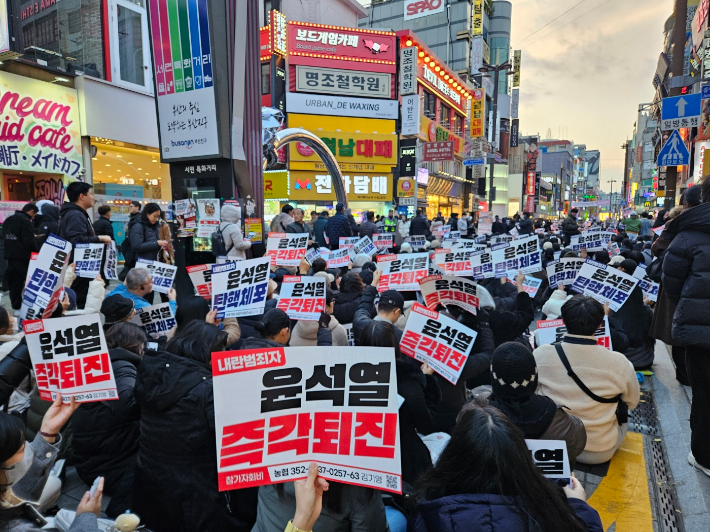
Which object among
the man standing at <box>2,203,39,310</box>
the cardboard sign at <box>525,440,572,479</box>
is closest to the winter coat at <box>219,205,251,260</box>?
the man standing at <box>2,203,39,310</box>

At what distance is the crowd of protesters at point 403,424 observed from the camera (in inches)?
65.7

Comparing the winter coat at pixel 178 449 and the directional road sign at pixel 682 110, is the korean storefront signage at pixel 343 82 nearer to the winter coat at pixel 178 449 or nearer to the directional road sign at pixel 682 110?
the directional road sign at pixel 682 110

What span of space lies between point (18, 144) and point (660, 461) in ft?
46.5

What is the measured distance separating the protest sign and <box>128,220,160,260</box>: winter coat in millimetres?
Answer: 5473

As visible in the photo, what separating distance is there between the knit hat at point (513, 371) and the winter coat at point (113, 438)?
7.54 feet

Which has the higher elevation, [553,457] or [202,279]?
[202,279]

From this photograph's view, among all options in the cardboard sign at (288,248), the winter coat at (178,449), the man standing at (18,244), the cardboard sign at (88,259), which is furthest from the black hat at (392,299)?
the man standing at (18,244)

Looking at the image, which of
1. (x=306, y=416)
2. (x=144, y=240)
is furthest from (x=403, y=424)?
(x=144, y=240)

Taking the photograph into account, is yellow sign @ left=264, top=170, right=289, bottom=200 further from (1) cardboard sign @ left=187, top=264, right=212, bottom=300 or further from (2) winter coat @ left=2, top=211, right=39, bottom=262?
(1) cardboard sign @ left=187, top=264, right=212, bottom=300

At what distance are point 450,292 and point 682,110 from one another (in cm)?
954

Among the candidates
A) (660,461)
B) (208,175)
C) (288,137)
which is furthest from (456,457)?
(288,137)

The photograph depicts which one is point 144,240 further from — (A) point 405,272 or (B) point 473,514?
(B) point 473,514

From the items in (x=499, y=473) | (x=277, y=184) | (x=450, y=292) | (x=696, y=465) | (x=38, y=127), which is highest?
(x=38, y=127)

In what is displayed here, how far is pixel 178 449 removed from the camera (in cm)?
260
